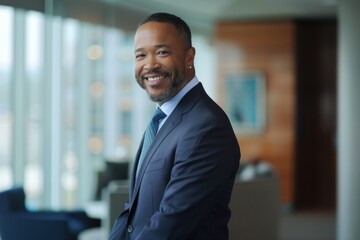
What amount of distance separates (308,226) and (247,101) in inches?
99.1

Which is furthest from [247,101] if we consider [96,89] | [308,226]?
[96,89]

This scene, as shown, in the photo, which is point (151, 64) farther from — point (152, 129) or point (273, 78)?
point (273, 78)

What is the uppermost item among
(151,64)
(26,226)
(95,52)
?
(95,52)

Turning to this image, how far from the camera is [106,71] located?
838 centimetres

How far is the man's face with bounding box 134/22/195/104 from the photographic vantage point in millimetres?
1739

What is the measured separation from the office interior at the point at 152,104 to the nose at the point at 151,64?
7.75 feet

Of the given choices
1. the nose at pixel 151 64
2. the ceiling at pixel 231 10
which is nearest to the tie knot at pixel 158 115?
the nose at pixel 151 64

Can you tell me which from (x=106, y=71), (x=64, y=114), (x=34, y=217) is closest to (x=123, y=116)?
(x=106, y=71)

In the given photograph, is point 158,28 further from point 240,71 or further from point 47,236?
point 240,71

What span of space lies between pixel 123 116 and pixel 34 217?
14.1ft

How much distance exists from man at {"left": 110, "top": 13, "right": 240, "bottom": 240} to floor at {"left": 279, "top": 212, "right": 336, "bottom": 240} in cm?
539

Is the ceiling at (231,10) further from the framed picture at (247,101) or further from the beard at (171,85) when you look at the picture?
the beard at (171,85)

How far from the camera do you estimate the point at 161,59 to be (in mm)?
1747

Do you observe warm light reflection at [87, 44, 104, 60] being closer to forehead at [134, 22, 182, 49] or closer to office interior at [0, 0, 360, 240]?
office interior at [0, 0, 360, 240]
